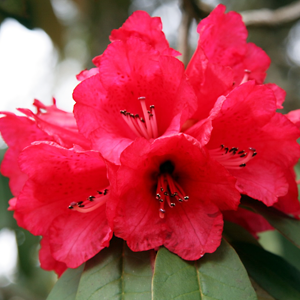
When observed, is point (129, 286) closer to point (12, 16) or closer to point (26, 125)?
point (26, 125)

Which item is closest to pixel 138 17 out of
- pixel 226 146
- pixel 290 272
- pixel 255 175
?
pixel 226 146

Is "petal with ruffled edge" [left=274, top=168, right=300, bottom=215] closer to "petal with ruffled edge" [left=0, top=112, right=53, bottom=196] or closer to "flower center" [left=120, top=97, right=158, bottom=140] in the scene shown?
"flower center" [left=120, top=97, right=158, bottom=140]

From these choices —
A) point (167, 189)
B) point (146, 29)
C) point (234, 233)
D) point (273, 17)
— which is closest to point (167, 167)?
point (167, 189)

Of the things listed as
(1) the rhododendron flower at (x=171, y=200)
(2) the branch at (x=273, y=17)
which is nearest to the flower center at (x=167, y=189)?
(1) the rhododendron flower at (x=171, y=200)

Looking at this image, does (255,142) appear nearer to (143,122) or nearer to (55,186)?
(143,122)

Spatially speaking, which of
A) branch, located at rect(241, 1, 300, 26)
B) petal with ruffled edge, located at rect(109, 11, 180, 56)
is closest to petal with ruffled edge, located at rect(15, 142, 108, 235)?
petal with ruffled edge, located at rect(109, 11, 180, 56)
